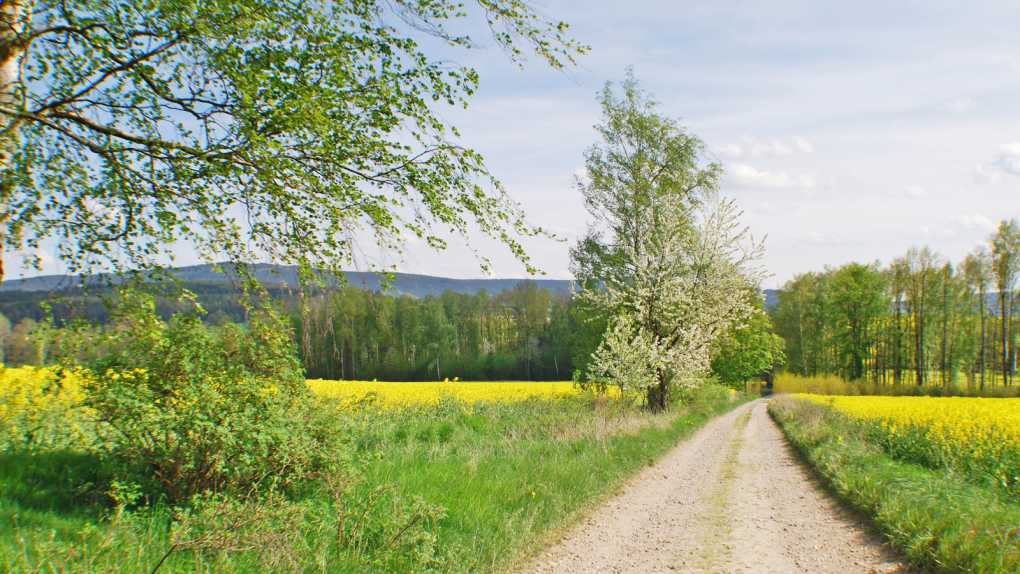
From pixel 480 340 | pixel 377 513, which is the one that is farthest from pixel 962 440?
pixel 480 340

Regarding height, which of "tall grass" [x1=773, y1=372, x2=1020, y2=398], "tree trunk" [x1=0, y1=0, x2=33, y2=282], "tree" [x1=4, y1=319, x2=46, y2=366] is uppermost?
"tree trunk" [x1=0, y1=0, x2=33, y2=282]

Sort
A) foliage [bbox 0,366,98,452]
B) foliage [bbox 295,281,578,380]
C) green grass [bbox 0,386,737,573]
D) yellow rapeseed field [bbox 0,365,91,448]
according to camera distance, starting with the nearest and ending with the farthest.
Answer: green grass [bbox 0,386,737,573] → foliage [bbox 0,366,98,452] → yellow rapeseed field [bbox 0,365,91,448] → foliage [bbox 295,281,578,380]

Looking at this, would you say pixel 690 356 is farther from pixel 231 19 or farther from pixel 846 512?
pixel 231 19

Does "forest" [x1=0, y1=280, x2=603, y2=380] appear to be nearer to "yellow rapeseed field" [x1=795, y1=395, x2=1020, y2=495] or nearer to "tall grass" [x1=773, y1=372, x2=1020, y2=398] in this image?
"yellow rapeseed field" [x1=795, y1=395, x2=1020, y2=495]

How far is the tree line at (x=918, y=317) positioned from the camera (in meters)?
51.8

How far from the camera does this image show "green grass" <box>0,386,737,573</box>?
13.3 feet

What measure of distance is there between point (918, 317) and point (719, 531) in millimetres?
60142

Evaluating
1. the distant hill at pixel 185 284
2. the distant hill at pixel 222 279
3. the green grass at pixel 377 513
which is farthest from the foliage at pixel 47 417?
the distant hill at pixel 222 279

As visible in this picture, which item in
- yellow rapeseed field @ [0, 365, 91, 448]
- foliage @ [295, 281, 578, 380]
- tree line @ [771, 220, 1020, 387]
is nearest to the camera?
yellow rapeseed field @ [0, 365, 91, 448]

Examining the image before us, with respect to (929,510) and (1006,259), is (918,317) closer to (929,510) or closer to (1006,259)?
(1006,259)

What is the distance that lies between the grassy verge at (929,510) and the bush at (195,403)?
6.15 metres

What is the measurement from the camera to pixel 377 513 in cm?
584

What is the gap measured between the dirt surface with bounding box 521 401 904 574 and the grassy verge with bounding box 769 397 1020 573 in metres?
0.29

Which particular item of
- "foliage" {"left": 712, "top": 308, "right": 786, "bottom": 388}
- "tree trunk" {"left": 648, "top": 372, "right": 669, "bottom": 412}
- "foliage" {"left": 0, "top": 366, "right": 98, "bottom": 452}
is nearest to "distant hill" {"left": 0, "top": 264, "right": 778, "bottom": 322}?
"foliage" {"left": 0, "top": 366, "right": 98, "bottom": 452}
